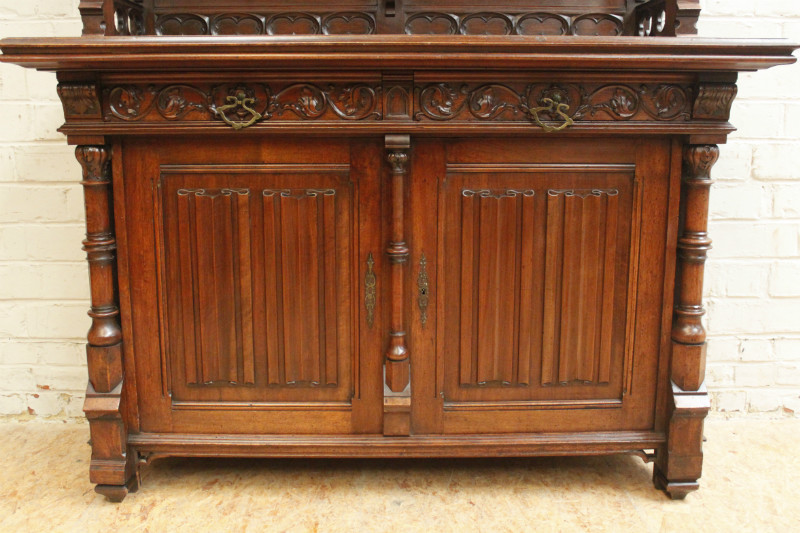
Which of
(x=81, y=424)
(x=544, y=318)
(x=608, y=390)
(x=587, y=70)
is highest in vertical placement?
(x=587, y=70)

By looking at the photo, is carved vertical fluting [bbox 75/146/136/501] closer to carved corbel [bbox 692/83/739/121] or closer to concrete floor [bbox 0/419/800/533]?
concrete floor [bbox 0/419/800/533]

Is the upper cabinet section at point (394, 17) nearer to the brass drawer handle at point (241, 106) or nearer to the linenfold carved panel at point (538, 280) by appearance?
the brass drawer handle at point (241, 106)

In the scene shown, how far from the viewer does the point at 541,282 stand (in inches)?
72.2

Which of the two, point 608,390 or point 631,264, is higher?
point 631,264

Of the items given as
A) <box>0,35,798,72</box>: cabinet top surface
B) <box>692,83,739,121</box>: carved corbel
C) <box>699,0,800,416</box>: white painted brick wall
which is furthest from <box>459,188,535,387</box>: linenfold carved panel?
<box>699,0,800,416</box>: white painted brick wall

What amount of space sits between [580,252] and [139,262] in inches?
50.4

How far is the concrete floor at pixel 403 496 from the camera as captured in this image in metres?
1.75

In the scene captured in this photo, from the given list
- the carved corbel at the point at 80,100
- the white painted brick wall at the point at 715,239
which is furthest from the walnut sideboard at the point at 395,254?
the white painted brick wall at the point at 715,239

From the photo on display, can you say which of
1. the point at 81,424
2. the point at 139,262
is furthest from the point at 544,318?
the point at 81,424

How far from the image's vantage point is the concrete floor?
175cm

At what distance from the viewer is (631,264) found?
1.83 meters

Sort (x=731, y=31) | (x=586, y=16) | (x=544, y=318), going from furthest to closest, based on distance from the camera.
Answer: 1. (x=731, y=31)
2. (x=586, y=16)
3. (x=544, y=318)

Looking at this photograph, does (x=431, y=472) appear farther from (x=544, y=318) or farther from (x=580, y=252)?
(x=580, y=252)

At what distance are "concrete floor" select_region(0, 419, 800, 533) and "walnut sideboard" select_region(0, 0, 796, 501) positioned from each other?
0.12 meters
